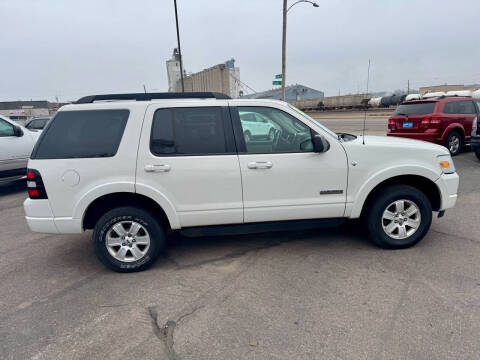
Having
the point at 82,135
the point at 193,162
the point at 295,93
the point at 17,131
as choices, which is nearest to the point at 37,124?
the point at 17,131

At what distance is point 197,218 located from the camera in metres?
3.49

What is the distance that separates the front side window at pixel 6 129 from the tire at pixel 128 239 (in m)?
5.53

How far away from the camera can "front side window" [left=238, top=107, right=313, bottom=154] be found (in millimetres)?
3512

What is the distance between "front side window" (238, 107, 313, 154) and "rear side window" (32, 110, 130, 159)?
4.31ft

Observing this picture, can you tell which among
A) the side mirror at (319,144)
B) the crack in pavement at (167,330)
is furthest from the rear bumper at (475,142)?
the crack in pavement at (167,330)

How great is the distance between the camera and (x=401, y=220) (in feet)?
12.3

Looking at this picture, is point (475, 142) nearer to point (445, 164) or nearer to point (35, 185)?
point (445, 164)

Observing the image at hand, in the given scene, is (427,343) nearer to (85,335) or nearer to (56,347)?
(85,335)

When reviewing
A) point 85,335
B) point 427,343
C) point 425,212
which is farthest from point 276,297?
point 425,212

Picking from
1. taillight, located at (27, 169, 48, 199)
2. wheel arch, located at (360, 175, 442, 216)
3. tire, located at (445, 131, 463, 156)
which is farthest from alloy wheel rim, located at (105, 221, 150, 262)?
tire, located at (445, 131, 463, 156)

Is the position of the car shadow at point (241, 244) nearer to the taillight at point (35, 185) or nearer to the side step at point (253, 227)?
the side step at point (253, 227)

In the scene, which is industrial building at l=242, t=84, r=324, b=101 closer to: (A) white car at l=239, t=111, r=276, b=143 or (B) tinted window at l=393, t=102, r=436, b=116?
(B) tinted window at l=393, t=102, r=436, b=116

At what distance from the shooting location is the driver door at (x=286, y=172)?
3.45 m

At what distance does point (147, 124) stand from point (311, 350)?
8.52 feet
